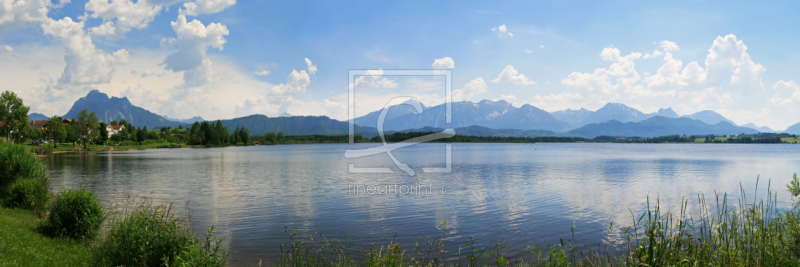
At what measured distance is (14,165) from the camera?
18.0 meters

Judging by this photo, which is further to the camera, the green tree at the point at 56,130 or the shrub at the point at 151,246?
the green tree at the point at 56,130

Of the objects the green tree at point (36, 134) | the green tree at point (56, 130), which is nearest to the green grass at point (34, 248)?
the green tree at point (36, 134)

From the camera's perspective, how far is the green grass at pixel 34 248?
10.3 metres

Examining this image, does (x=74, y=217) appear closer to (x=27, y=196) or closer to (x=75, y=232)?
(x=75, y=232)

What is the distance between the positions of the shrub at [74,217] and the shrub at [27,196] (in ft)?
17.2

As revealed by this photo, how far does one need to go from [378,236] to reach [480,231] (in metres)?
4.65

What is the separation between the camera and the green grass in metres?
10.3

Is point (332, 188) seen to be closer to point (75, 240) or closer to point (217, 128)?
point (75, 240)

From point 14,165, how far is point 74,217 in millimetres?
8121

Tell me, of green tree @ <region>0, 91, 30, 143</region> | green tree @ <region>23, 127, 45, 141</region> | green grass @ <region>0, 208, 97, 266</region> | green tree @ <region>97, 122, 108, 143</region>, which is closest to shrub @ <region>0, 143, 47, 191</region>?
green grass @ <region>0, 208, 97, 266</region>

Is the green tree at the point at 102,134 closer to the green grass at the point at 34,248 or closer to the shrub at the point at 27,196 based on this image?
the shrub at the point at 27,196

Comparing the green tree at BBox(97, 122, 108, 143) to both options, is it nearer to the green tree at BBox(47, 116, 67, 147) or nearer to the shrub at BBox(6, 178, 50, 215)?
the green tree at BBox(47, 116, 67, 147)

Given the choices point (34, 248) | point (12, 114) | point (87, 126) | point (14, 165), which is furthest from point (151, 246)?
point (87, 126)

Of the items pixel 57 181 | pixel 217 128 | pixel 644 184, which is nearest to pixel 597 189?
pixel 644 184
